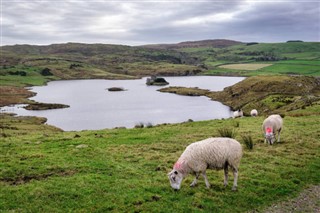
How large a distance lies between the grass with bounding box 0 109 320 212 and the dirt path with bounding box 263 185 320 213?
0.44m

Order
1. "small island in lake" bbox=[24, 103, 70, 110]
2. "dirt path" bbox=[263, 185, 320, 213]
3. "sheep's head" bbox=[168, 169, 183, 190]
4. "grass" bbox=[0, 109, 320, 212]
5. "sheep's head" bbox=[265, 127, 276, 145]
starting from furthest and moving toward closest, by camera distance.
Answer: "small island in lake" bbox=[24, 103, 70, 110], "sheep's head" bbox=[265, 127, 276, 145], "sheep's head" bbox=[168, 169, 183, 190], "dirt path" bbox=[263, 185, 320, 213], "grass" bbox=[0, 109, 320, 212]

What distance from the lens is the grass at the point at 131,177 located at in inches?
505

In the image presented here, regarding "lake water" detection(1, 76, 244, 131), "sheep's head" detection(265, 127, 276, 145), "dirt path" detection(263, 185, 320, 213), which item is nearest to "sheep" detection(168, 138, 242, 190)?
"dirt path" detection(263, 185, 320, 213)

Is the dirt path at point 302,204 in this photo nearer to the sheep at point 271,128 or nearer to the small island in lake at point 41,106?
the sheep at point 271,128

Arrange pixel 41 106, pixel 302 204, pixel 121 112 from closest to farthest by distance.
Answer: pixel 302 204 → pixel 121 112 → pixel 41 106

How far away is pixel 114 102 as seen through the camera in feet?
344

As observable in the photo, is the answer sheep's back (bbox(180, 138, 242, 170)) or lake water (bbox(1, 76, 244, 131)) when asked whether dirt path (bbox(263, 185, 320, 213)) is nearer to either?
sheep's back (bbox(180, 138, 242, 170))

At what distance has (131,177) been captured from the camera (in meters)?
15.8

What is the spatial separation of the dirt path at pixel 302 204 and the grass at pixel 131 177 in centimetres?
44

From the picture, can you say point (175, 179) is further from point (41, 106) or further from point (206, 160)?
point (41, 106)

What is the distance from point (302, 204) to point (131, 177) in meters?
7.90

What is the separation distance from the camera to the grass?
12.8m

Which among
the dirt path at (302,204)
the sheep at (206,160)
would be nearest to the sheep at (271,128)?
the dirt path at (302,204)

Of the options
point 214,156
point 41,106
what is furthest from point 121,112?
point 214,156
